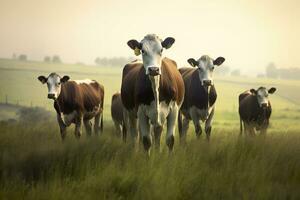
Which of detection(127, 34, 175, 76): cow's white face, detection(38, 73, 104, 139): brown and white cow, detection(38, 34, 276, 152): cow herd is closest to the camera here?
detection(127, 34, 175, 76): cow's white face

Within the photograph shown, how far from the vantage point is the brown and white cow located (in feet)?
37.7

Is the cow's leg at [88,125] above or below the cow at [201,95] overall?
below

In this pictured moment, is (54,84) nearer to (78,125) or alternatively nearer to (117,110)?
(78,125)

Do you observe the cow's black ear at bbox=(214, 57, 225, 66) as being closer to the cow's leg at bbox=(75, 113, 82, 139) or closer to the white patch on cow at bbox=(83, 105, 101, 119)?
the cow's leg at bbox=(75, 113, 82, 139)

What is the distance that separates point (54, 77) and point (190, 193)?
7.03 meters

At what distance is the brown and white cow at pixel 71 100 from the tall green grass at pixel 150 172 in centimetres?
335

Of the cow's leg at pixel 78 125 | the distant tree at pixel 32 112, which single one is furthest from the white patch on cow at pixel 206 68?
the distant tree at pixel 32 112

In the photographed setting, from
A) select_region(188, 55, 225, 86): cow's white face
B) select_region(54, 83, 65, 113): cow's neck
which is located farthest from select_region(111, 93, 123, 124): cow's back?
select_region(188, 55, 225, 86): cow's white face

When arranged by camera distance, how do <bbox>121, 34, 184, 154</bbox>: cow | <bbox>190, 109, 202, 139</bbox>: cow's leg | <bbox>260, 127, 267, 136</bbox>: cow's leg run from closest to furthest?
<bbox>121, 34, 184, 154</bbox>: cow < <bbox>190, 109, 202, 139</bbox>: cow's leg < <bbox>260, 127, 267, 136</bbox>: cow's leg

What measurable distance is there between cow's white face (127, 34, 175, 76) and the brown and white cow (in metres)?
4.37

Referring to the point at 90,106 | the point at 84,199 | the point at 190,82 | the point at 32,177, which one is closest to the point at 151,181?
the point at 84,199

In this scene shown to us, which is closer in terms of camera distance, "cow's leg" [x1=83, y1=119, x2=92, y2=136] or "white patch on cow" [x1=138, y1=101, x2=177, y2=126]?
"white patch on cow" [x1=138, y1=101, x2=177, y2=126]

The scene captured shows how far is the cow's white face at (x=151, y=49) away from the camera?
22.7 ft

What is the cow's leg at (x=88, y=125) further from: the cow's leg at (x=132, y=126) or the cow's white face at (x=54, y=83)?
the cow's leg at (x=132, y=126)
